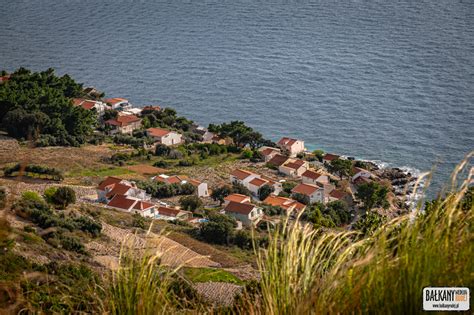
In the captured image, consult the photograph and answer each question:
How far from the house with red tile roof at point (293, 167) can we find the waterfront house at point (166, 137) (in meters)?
7.30

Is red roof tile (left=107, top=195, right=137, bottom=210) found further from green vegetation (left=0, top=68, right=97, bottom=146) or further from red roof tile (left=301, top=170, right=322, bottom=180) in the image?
red roof tile (left=301, top=170, right=322, bottom=180)

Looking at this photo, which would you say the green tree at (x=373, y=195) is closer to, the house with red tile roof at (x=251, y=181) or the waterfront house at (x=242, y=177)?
the house with red tile roof at (x=251, y=181)

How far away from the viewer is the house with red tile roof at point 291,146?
40094mm

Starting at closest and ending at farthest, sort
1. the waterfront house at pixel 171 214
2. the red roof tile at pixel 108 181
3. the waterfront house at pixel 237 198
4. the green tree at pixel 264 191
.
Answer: the waterfront house at pixel 171 214
the red roof tile at pixel 108 181
the waterfront house at pixel 237 198
the green tree at pixel 264 191

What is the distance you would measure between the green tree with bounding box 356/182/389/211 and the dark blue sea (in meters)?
5.17

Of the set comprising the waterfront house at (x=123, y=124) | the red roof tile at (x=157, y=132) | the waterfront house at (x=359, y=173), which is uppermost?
the waterfront house at (x=123, y=124)

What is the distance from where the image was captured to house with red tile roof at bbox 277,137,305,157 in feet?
132

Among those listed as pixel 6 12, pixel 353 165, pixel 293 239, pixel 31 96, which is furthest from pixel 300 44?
pixel 293 239

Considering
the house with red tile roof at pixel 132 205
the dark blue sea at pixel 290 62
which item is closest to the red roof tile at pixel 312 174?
the dark blue sea at pixel 290 62

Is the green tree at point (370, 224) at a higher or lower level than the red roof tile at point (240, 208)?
higher

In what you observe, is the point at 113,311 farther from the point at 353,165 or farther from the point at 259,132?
the point at 259,132

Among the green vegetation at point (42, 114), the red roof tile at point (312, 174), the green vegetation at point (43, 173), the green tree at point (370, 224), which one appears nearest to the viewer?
the green tree at point (370, 224)

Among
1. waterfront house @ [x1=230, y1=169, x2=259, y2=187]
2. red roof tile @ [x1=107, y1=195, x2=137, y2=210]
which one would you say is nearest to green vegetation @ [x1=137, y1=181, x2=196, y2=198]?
red roof tile @ [x1=107, y1=195, x2=137, y2=210]

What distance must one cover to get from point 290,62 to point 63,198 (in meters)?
34.5
